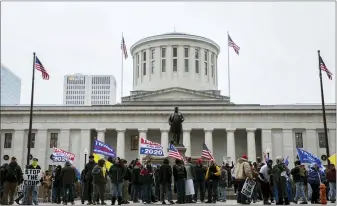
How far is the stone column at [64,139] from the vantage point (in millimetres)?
51131

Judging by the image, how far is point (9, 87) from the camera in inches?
5497

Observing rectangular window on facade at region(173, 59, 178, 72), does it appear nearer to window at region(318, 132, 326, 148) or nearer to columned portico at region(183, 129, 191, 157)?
columned portico at region(183, 129, 191, 157)

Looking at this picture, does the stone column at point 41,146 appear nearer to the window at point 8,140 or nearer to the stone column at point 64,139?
the stone column at point 64,139

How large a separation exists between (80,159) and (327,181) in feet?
117

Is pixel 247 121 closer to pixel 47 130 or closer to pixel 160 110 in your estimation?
pixel 160 110

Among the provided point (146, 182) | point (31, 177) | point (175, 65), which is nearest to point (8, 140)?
point (175, 65)

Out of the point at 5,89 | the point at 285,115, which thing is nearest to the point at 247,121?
the point at 285,115

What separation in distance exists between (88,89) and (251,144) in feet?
417

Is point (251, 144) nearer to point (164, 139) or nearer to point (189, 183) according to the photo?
point (164, 139)

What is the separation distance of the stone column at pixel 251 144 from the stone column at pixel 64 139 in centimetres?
2116

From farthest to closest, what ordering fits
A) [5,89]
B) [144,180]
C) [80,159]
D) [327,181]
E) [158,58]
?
[5,89]
[158,58]
[80,159]
[327,181]
[144,180]

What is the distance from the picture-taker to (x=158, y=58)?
6388 cm

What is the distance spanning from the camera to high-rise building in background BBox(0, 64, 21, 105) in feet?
439

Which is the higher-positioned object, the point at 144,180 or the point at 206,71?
the point at 206,71
